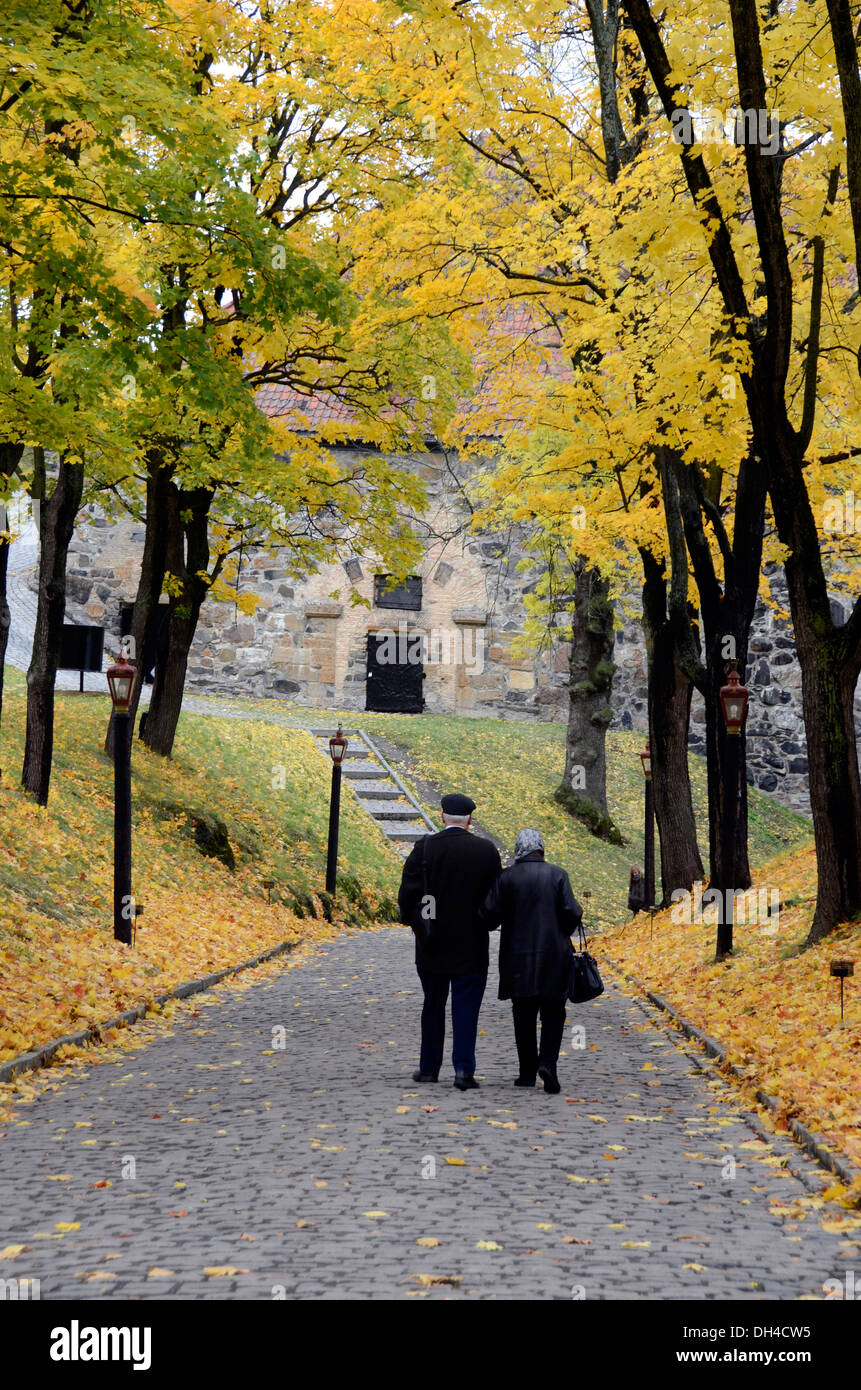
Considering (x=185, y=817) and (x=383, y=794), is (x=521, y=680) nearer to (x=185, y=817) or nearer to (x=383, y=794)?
(x=383, y=794)

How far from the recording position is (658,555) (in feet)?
55.5

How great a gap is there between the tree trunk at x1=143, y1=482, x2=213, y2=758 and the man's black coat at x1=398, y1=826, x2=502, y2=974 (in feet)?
42.1

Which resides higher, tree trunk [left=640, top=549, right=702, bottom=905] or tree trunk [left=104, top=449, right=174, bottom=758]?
tree trunk [left=104, top=449, right=174, bottom=758]

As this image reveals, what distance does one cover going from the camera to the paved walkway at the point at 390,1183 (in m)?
4.98

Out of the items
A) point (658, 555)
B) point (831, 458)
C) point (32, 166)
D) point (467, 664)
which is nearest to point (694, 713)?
point (467, 664)

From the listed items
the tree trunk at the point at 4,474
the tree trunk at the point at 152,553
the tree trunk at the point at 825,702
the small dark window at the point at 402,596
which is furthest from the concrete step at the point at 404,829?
the tree trunk at the point at 825,702

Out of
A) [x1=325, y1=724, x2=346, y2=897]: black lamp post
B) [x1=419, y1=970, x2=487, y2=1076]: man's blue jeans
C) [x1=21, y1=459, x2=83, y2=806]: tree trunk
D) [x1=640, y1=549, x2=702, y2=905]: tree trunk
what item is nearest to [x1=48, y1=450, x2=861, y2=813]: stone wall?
[x1=325, y1=724, x2=346, y2=897]: black lamp post

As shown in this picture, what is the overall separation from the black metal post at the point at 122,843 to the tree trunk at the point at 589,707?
51.3 feet

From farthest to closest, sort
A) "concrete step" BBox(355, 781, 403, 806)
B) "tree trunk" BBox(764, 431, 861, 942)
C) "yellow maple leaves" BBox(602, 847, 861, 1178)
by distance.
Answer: "concrete step" BBox(355, 781, 403, 806), "tree trunk" BBox(764, 431, 861, 942), "yellow maple leaves" BBox(602, 847, 861, 1178)

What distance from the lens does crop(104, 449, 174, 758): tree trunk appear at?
1988cm

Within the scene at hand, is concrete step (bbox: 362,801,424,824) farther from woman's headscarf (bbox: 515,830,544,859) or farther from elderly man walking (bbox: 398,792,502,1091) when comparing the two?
elderly man walking (bbox: 398,792,502,1091)

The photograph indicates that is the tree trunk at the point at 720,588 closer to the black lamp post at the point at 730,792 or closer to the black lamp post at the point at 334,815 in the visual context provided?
the black lamp post at the point at 730,792

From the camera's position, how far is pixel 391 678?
1348 inches
